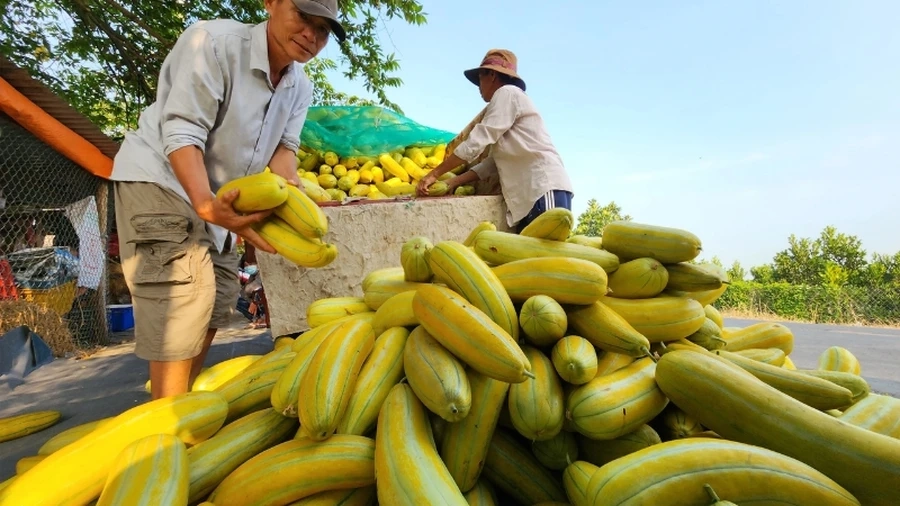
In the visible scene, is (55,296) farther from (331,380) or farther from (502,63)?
(331,380)

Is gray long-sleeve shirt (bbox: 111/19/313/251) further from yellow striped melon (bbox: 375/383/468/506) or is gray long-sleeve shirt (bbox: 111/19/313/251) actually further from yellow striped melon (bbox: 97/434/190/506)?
yellow striped melon (bbox: 375/383/468/506)

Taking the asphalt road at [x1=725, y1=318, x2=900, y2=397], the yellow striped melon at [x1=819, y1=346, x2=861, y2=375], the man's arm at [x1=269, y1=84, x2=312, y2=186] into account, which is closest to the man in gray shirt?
the man's arm at [x1=269, y1=84, x2=312, y2=186]

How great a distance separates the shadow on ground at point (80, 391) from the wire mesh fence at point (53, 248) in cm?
76

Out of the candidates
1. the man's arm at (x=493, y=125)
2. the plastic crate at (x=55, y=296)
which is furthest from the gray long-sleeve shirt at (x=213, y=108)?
the plastic crate at (x=55, y=296)

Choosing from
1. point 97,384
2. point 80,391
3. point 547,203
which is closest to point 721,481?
point 547,203

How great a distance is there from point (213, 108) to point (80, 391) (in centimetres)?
356

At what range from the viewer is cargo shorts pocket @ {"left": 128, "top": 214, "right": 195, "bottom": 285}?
7.30ft

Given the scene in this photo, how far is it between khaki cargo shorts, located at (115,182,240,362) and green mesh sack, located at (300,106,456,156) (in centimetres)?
266

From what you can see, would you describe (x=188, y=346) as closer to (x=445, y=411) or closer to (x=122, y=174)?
(x=122, y=174)

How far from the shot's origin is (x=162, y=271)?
7.32ft

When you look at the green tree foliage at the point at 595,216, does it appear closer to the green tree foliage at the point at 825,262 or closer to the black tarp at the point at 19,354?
the green tree foliage at the point at 825,262

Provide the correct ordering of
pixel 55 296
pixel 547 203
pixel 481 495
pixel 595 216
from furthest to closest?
pixel 595 216, pixel 55 296, pixel 547 203, pixel 481 495

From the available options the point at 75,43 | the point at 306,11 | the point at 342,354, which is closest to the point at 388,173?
the point at 306,11

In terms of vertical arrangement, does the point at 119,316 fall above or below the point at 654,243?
below
